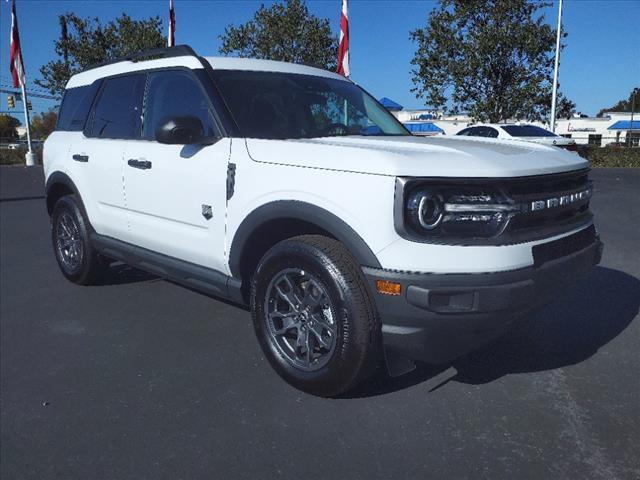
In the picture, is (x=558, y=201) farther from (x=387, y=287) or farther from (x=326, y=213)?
(x=326, y=213)

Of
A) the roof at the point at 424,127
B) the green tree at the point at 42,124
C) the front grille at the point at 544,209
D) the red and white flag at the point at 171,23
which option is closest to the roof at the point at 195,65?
the front grille at the point at 544,209

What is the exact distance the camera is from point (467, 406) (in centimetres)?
296

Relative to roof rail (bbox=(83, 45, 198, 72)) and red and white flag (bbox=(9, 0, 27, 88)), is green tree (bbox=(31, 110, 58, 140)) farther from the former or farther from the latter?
roof rail (bbox=(83, 45, 198, 72))

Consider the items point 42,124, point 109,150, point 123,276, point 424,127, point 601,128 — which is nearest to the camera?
point 109,150

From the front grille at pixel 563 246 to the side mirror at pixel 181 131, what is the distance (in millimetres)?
1998

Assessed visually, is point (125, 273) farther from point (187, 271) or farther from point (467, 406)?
point (467, 406)

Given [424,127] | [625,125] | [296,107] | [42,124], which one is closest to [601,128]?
[625,125]

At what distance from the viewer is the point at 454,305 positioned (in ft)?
8.33

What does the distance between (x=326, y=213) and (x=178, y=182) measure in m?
1.30

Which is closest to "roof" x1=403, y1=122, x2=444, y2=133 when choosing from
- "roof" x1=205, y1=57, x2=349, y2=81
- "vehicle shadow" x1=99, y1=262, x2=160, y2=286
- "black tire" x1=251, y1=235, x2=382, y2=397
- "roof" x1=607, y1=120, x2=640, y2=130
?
"vehicle shadow" x1=99, y1=262, x2=160, y2=286

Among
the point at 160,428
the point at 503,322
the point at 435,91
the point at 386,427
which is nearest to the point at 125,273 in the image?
the point at 160,428

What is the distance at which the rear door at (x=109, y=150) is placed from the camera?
4344mm

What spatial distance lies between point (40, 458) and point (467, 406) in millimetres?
2057

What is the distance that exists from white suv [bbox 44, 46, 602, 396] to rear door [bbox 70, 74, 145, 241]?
2cm
